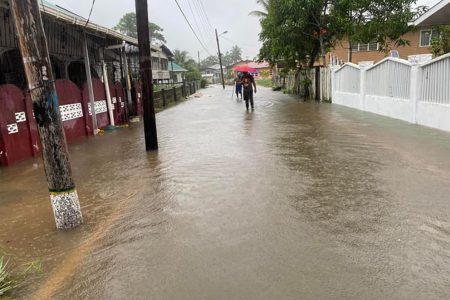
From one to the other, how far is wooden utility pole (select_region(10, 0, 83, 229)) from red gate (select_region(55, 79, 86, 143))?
652 cm

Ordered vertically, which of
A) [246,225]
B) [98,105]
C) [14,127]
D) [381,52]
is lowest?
[246,225]

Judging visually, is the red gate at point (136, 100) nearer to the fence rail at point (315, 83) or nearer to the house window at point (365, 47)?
the fence rail at point (315, 83)

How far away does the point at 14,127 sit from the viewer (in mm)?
8109

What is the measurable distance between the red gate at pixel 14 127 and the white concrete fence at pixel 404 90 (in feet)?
30.3

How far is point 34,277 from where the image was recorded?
3.45 m

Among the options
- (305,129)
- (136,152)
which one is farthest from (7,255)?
(305,129)

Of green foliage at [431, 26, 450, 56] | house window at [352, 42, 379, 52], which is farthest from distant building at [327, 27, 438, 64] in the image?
green foliage at [431, 26, 450, 56]

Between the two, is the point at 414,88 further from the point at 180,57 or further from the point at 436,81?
the point at 180,57

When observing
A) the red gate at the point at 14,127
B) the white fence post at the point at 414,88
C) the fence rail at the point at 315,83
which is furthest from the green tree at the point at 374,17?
the red gate at the point at 14,127

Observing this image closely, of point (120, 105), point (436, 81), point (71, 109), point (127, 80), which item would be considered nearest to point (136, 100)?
point (127, 80)

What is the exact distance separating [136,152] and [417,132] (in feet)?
21.4

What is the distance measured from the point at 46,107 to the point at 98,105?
882 centimetres

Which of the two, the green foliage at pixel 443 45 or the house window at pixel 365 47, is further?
the house window at pixel 365 47

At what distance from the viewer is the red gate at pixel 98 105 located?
1183 centimetres
